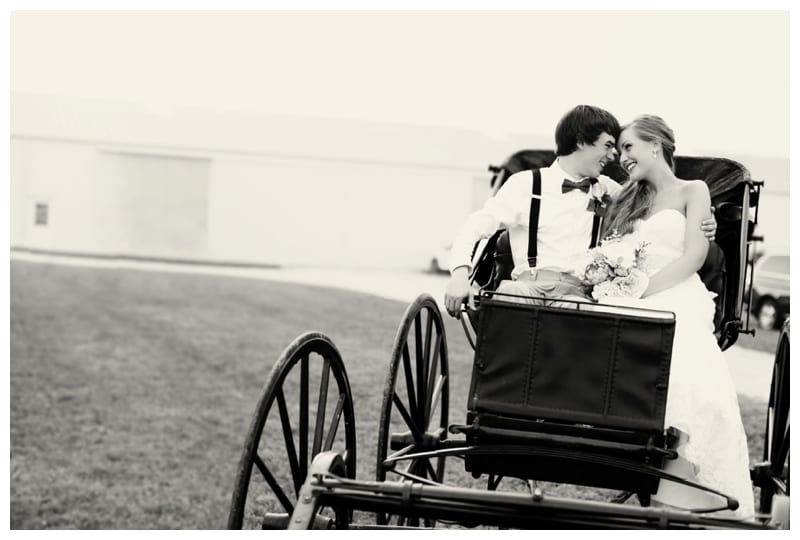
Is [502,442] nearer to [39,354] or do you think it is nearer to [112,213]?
[39,354]

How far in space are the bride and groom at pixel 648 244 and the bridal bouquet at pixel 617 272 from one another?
0.11 ft

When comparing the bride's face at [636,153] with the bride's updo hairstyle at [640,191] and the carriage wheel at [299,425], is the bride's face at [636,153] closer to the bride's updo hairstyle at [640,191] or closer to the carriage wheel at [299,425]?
the bride's updo hairstyle at [640,191]

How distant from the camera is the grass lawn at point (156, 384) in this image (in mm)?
11562

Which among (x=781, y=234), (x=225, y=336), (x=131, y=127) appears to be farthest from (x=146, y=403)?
(x=131, y=127)

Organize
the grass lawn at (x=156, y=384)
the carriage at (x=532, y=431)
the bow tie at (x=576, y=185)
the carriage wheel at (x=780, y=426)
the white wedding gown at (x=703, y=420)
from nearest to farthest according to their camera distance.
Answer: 1. the carriage at (x=532, y=431)
2. the white wedding gown at (x=703, y=420)
3. the bow tie at (x=576, y=185)
4. the carriage wheel at (x=780, y=426)
5. the grass lawn at (x=156, y=384)

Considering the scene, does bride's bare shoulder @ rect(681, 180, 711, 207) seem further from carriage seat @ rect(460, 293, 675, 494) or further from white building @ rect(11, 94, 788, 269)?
white building @ rect(11, 94, 788, 269)

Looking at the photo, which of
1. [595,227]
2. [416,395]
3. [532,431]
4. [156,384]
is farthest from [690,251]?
[156,384]

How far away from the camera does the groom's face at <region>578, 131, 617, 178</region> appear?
335cm

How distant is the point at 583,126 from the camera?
3357 millimetres

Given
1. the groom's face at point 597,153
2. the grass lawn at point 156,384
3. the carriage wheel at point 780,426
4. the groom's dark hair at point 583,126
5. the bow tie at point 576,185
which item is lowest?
A: the grass lawn at point 156,384

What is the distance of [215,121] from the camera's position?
30906 mm

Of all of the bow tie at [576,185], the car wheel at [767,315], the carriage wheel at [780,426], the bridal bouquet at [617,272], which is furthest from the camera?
the car wheel at [767,315]

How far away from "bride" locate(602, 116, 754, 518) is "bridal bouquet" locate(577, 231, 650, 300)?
Result: 31mm

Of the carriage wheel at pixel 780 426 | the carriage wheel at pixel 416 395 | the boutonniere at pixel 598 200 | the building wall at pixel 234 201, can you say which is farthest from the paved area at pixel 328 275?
the boutonniere at pixel 598 200
